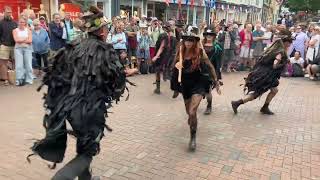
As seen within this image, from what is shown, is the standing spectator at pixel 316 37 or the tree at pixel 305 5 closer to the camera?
the standing spectator at pixel 316 37

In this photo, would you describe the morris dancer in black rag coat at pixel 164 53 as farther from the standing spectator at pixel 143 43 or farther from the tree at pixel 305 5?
the tree at pixel 305 5

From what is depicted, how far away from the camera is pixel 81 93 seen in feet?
12.7

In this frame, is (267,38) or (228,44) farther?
(267,38)

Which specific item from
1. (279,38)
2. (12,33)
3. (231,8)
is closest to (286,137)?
(279,38)

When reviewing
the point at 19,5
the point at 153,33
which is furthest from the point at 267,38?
the point at 19,5

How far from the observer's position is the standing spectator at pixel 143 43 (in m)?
13.2

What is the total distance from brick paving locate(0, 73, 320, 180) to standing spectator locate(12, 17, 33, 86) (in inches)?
27.8

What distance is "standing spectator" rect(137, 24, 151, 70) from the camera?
13.2m

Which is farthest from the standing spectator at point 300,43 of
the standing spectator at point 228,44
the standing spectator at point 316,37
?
the standing spectator at point 228,44

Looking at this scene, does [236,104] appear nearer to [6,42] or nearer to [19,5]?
[6,42]

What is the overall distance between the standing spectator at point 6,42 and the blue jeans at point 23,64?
0.27m

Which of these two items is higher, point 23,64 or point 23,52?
point 23,52

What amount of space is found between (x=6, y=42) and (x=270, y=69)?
20.5 ft

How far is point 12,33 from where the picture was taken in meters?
10.3
